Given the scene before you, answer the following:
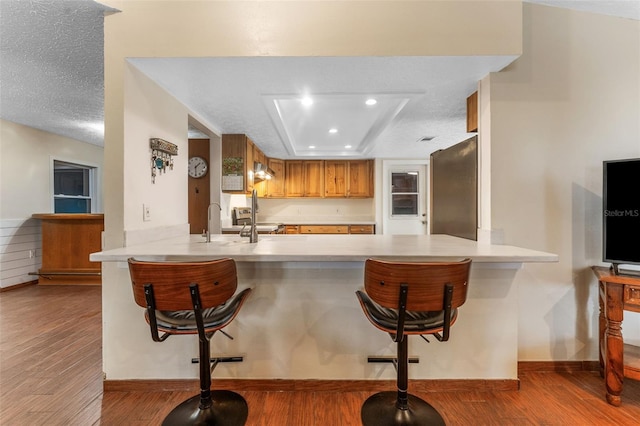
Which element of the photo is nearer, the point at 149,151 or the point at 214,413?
the point at 214,413

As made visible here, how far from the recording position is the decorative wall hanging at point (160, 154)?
7.02 feet

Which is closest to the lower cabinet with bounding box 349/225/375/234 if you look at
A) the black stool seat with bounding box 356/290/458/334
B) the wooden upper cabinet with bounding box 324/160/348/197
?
the wooden upper cabinet with bounding box 324/160/348/197

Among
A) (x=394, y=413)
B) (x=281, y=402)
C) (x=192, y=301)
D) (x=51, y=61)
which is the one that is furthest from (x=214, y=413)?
(x=51, y=61)

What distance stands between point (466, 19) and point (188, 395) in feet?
9.61

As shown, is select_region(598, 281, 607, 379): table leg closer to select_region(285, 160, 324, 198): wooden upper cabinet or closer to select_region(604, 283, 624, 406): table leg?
select_region(604, 283, 624, 406): table leg

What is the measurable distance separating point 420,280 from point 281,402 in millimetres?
1197

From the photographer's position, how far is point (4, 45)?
2213 mm

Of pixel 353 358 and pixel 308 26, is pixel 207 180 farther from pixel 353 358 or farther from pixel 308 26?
pixel 353 358

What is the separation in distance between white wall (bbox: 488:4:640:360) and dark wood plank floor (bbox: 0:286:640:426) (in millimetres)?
301

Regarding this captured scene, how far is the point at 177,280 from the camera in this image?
1298 mm

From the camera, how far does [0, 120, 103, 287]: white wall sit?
4082mm

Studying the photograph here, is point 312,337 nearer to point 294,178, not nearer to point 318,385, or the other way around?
point 318,385

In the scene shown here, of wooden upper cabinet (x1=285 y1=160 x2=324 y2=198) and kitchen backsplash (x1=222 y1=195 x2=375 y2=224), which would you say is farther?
kitchen backsplash (x1=222 y1=195 x2=375 y2=224)

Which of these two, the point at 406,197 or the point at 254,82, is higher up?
the point at 254,82
